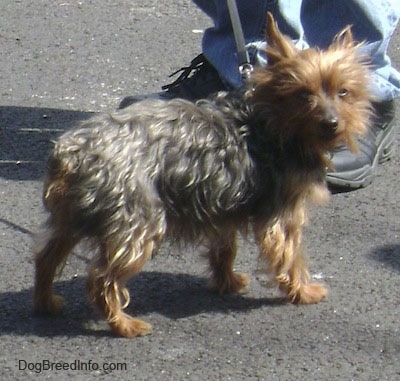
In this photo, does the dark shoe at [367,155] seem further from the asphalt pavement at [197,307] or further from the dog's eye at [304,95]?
the dog's eye at [304,95]

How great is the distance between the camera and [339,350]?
4074mm

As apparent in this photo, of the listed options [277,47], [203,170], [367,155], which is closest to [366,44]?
[367,155]

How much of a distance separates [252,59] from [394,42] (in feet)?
9.17

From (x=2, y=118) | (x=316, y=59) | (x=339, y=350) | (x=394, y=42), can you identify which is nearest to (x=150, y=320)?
(x=339, y=350)

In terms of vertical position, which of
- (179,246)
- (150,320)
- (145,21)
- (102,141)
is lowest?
(145,21)

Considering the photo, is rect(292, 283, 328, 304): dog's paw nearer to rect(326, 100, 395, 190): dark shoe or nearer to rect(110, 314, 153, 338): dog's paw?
rect(110, 314, 153, 338): dog's paw

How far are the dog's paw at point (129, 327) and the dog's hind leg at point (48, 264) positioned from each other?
0.30m

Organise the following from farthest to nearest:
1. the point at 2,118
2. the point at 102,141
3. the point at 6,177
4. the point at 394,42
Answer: the point at 394,42 → the point at 2,118 → the point at 6,177 → the point at 102,141

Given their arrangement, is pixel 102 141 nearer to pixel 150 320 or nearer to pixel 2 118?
pixel 150 320

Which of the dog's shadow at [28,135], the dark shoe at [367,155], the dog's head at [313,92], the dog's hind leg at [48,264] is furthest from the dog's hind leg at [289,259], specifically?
the dog's shadow at [28,135]

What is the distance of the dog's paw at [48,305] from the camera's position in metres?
4.24

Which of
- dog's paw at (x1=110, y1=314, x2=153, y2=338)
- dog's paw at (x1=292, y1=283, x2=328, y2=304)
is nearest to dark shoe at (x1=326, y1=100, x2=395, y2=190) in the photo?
dog's paw at (x1=292, y1=283, x2=328, y2=304)

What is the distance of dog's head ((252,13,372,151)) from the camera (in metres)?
4.01

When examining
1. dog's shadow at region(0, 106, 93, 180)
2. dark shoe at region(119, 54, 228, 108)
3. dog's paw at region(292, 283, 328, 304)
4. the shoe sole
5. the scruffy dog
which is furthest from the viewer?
dog's shadow at region(0, 106, 93, 180)
